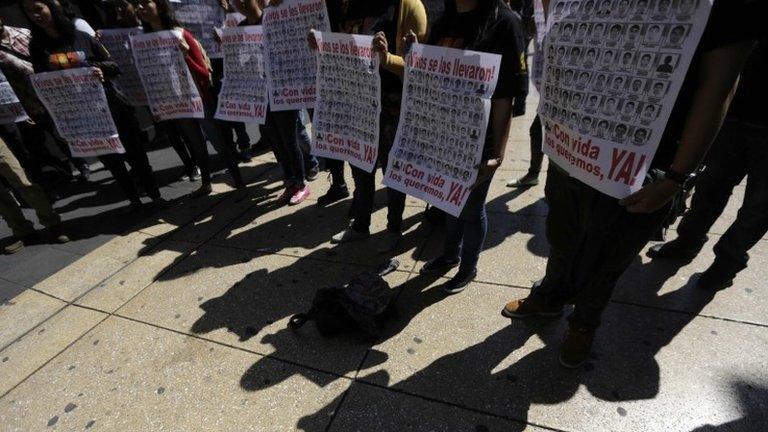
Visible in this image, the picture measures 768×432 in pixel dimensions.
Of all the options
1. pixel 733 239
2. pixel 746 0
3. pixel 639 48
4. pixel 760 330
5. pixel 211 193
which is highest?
pixel 746 0

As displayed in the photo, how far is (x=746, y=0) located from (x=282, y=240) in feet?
10.9

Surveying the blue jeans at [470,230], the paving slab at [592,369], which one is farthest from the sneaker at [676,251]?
the blue jeans at [470,230]

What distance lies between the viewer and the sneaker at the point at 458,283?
2680 millimetres

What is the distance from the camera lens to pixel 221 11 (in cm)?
506

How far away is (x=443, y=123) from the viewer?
2.16 m

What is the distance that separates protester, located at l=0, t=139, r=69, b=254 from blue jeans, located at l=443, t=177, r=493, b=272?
4060mm

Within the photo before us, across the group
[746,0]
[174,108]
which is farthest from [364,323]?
[174,108]

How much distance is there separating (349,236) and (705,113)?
8.56 feet

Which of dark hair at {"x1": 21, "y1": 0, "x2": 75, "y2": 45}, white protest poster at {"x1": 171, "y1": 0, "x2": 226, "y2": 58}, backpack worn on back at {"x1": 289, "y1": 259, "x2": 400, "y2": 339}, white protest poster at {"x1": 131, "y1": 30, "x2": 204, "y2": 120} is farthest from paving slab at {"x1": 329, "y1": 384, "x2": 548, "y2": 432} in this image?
white protest poster at {"x1": 171, "y1": 0, "x2": 226, "y2": 58}

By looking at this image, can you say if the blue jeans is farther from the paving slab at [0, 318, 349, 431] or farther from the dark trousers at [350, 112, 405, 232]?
the paving slab at [0, 318, 349, 431]

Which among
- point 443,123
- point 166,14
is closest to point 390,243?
point 443,123

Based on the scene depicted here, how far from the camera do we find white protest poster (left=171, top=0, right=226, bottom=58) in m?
4.86

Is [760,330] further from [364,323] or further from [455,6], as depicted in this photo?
[455,6]

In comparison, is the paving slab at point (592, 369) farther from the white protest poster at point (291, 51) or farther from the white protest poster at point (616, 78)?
the white protest poster at point (291, 51)
